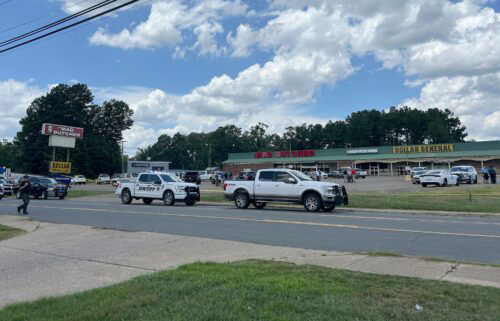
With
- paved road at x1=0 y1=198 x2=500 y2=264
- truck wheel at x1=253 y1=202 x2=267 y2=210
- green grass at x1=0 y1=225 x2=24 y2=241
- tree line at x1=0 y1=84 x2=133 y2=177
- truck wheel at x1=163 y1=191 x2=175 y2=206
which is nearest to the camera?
paved road at x1=0 y1=198 x2=500 y2=264

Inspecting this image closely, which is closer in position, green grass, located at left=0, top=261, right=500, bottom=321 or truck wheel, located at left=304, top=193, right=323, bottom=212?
green grass, located at left=0, top=261, right=500, bottom=321

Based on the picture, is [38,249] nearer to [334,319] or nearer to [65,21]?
[65,21]

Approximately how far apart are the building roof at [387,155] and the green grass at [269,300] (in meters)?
74.5

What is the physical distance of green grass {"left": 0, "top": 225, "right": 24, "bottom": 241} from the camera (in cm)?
1281

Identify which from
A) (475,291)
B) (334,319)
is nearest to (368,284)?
(475,291)

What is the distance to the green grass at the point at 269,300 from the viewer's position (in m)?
4.92

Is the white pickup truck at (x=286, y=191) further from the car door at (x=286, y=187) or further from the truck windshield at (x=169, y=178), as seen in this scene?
the truck windshield at (x=169, y=178)

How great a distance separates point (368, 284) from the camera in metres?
6.24

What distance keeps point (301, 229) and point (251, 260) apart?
5.27 meters

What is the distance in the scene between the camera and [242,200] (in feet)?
72.9

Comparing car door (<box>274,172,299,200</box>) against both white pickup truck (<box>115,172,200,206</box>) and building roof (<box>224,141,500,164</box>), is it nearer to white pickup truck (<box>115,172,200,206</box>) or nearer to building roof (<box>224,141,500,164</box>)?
white pickup truck (<box>115,172,200,206</box>)

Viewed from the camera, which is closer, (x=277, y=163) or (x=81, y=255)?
(x=81, y=255)

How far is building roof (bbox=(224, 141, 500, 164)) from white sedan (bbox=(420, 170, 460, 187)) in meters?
39.7

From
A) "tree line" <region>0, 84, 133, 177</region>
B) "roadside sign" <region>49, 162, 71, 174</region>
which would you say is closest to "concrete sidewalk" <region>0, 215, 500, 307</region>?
"roadside sign" <region>49, 162, 71, 174</region>
